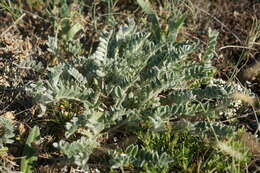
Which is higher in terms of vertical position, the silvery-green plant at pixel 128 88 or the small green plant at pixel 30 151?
the silvery-green plant at pixel 128 88

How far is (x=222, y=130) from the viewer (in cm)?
207

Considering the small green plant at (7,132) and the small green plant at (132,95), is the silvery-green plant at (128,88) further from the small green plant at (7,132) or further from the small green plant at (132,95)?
the small green plant at (7,132)

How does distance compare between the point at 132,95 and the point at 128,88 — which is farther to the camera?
the point at 128,88

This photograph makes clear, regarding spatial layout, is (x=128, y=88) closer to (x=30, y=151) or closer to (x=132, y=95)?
(x=132, y=95)

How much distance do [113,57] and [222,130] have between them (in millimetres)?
743

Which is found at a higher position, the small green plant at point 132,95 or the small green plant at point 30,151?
the small green plant at point 132,95

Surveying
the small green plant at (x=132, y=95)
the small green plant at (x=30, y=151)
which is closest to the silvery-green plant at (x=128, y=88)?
the small green plant at (x=132, y=95)

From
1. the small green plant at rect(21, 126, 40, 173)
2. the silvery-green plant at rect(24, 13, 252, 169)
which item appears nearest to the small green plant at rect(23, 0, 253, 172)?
the silvery-green plant at rect(24, 13, 252, 169)

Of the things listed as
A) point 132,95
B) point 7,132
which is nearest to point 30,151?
point 7,132

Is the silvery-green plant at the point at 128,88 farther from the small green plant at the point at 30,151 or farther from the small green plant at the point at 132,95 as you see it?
the small green plant at the point at 30,151

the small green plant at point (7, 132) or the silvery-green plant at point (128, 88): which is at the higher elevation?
the silvery-green plant at point (128, 88)

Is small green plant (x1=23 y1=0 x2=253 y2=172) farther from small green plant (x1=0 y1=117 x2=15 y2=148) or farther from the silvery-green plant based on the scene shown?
small green plant (x1=0 y1=117 x2=15 y2=148)

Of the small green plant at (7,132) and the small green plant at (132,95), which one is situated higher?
the small green plant at (132,95)

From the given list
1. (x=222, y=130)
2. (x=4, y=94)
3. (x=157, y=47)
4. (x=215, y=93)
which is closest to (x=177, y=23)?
(x=157, y=47)
